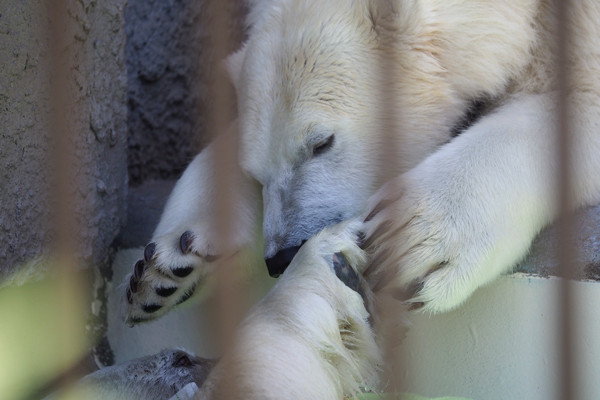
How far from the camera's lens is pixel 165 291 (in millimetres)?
1746

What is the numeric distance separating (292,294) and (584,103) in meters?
0.85

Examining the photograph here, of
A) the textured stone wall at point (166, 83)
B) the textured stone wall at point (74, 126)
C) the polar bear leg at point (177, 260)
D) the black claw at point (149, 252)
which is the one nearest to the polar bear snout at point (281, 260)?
the polar bear leg at point (177, 260)

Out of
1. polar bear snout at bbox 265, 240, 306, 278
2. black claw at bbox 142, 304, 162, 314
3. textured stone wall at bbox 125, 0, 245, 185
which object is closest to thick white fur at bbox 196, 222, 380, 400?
polar bear snout at bbox 265, 240, 306, 278

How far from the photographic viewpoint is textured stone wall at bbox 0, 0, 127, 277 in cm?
161

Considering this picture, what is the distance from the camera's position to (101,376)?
5.35ft

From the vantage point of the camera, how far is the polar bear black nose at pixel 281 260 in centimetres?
170

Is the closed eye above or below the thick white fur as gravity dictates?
above

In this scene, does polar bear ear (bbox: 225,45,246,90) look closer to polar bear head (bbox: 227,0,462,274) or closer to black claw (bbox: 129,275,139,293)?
polar bear head (bbox: 227,0,462,274)

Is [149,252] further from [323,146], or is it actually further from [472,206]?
[472,206]

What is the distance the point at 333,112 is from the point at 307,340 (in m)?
0.66

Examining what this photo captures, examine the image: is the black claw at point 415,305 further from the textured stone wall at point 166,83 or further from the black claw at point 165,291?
the textured stone wall at point 166,83

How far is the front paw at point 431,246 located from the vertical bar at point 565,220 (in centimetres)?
15

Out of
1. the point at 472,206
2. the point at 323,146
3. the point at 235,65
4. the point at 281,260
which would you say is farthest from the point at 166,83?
the point at 472,206

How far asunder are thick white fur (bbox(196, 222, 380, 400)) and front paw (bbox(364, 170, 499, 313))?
0.05m
